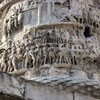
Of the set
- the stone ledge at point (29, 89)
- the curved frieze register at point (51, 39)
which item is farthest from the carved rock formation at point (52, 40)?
the stone ledge at point (29, 89)

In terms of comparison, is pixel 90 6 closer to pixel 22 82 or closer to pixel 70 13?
pixel 70 13

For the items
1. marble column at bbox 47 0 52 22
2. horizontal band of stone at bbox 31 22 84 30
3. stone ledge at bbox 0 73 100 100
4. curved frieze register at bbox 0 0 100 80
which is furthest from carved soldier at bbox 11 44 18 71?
stone ledge at bbox 0 73 100 100

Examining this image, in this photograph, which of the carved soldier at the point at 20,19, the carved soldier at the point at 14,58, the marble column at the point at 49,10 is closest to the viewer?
the carved soldier at the point at 14,58

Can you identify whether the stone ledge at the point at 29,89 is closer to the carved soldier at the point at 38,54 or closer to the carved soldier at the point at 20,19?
the carved soldier at the point at 38,54

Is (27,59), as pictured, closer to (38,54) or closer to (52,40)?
(38,54)

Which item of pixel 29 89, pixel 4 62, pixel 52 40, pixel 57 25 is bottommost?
pixel 29 89

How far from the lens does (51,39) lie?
342 inches

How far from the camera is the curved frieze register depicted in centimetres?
843

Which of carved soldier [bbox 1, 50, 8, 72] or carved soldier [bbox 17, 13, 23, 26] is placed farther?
carved soldier [bbox 17, 13, 23, 26]

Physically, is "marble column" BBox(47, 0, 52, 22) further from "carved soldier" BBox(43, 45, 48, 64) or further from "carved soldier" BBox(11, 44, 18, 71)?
"carved soldier" BBox(11, 44, 18, 71)

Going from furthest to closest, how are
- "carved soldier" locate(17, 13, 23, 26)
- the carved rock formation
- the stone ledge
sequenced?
"carved soldier" locate(17, 13, 23, 26) < the carved rock formation < the stone ledge

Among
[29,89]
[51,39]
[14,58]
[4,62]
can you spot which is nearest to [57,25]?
[51,39]

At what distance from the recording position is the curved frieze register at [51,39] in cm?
843

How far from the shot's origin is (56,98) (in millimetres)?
5445
